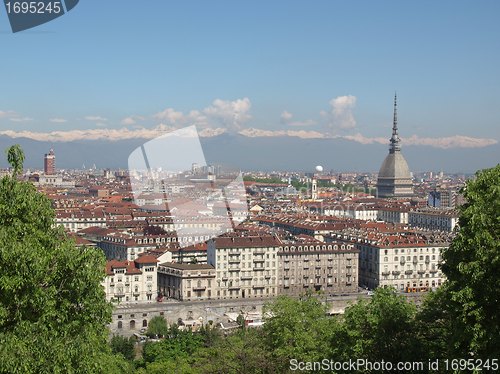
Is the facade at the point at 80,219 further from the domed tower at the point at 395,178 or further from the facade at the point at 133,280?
the domed tower at the point at 395,178

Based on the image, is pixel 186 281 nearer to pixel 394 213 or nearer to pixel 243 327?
pixel 243 327

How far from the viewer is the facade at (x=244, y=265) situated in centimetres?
2581

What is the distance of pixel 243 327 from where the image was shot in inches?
283

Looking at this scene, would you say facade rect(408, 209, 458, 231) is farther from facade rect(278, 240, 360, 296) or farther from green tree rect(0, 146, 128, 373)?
green tree rect(0, 146, 128, 373)

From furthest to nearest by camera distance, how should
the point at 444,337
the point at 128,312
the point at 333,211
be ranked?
the point at 333,211 → the point at 128,312 → the point at 444,337

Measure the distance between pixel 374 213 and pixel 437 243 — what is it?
91.8ft

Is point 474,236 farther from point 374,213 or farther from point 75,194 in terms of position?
point 75,194

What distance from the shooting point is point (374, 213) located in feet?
189

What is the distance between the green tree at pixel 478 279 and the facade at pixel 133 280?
61.2 ft

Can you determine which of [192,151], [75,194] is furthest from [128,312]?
[75,194]

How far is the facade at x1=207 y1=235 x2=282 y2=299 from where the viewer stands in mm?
25812

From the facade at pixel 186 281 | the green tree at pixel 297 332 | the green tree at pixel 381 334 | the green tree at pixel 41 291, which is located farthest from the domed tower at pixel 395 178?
the green tree at pixel 41 291

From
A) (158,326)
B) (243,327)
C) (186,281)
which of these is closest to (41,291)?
Result: (243,327)

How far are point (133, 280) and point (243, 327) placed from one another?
1811cm
